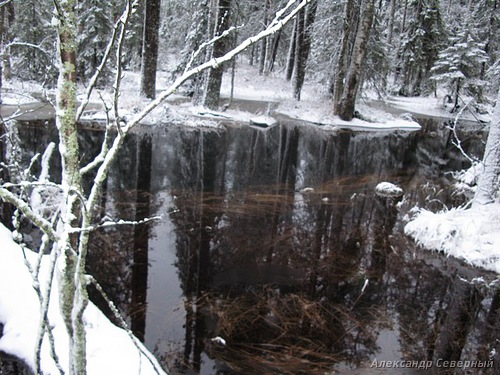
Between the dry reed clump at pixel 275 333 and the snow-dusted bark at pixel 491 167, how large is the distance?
171 inches

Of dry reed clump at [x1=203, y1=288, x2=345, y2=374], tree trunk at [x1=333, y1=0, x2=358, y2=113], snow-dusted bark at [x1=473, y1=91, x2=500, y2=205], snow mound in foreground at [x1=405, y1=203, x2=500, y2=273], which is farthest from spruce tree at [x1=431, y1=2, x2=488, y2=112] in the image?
dry reed clump at [x1=203, y1=288, x2=345, y2=374]

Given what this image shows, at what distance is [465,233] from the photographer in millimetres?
6645

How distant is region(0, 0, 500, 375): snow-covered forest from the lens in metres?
1.50

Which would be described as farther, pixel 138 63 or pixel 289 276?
pixel 138 63

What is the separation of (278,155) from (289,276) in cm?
703

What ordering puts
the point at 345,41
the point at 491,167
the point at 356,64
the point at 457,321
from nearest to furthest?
the point at 457,321 < the point at 491,167 < the point at 356,64 < the point at 345,41

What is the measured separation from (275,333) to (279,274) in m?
1.28

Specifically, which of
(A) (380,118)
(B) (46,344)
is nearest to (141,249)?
(B) (46,344)

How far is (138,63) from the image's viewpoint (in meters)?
29.9

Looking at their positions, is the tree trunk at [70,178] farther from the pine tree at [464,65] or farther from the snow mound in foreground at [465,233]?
the pine tree at [464,65]

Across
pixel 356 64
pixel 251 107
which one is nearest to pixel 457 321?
pixel 356 64

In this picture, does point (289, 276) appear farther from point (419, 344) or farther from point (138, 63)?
point (138, 63)

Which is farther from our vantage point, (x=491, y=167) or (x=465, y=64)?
(x=465, y=64)

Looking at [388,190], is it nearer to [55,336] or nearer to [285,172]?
[285,172]
